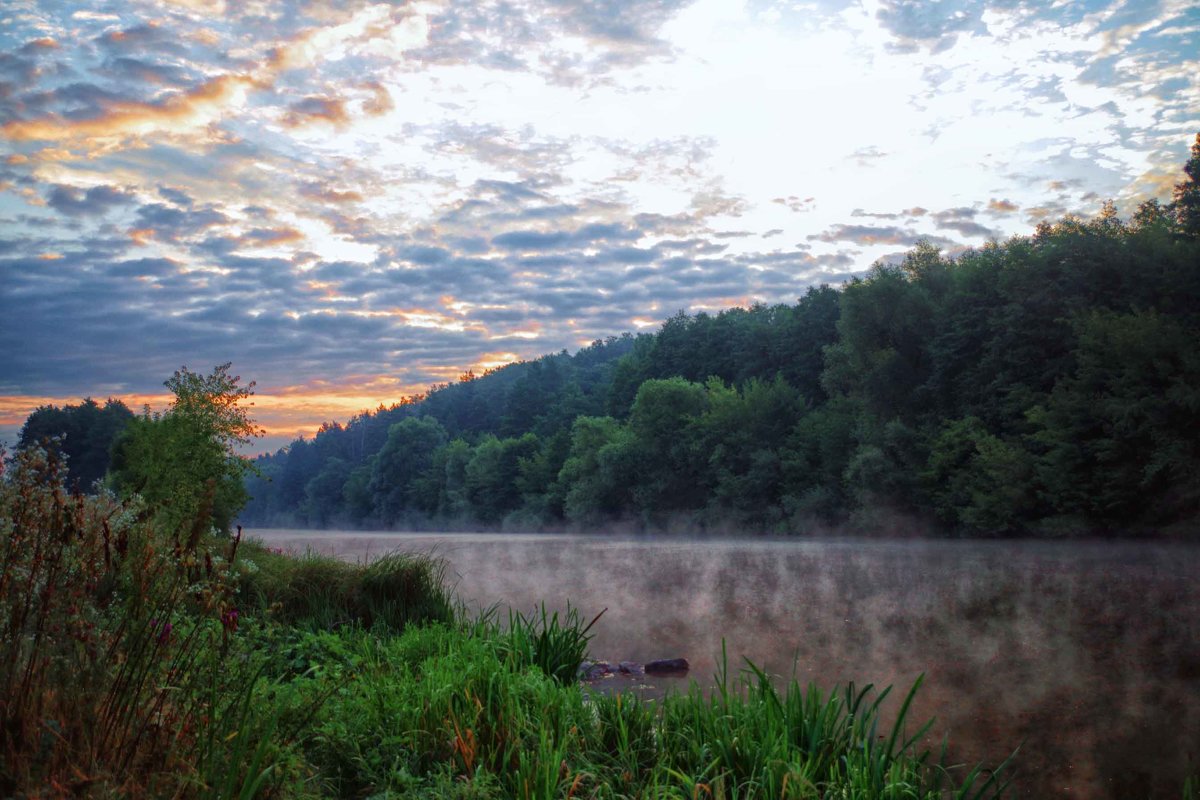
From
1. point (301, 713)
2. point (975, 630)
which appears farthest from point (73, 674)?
point (975, 630)

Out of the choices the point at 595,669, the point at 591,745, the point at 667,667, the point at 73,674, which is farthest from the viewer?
the point at 667,667

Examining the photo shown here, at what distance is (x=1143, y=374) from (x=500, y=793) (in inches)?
1393

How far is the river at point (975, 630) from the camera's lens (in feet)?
37.1

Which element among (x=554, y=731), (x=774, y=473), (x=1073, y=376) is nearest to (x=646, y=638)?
(x=554, y=731)

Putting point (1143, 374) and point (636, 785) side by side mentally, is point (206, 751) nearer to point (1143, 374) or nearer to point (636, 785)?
point (636, 785)

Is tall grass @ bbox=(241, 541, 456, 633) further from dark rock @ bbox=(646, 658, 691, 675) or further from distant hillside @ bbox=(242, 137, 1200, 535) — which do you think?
distant hillside @ bbox=(242, 137, 1200, 535)

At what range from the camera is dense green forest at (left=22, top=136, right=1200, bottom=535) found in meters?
33.4

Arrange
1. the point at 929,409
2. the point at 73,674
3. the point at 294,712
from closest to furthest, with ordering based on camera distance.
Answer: the point at 73,674 < the point at 294,712 < the point at 929,409

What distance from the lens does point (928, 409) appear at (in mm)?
46594

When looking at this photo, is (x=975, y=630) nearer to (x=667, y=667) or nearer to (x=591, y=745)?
(x=667, y=667)

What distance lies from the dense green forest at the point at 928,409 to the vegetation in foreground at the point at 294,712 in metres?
21.3

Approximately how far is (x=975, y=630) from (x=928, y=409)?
28406 millimetres

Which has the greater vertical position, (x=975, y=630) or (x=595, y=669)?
(x=595, y=669)

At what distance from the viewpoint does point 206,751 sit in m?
4.15
